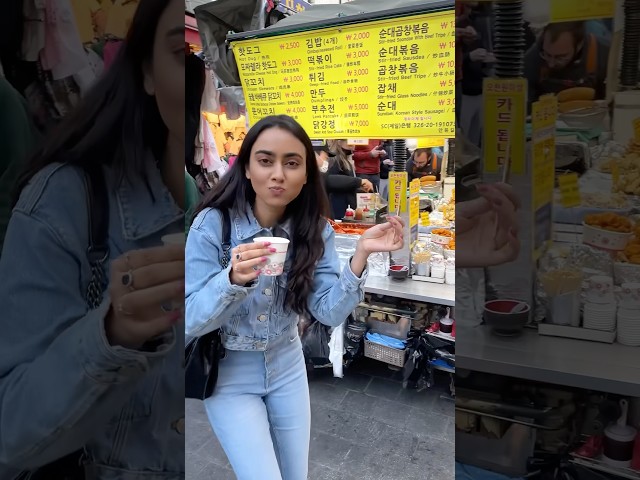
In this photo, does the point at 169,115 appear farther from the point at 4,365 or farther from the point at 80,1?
the point at 4,365

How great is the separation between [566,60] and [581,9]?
74 mm

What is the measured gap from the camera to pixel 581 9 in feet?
2.29

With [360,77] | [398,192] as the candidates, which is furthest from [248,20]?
[398,192]

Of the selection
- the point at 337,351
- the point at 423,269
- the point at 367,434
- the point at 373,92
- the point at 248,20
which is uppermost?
the point at 248,20

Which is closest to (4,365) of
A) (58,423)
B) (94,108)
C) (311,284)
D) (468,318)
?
(58,423)

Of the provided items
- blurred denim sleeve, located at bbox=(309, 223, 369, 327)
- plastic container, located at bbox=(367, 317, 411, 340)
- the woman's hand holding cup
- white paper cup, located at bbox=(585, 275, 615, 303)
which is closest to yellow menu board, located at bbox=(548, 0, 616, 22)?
white paper cup, located at bbox=(585, 275, 615, 303)

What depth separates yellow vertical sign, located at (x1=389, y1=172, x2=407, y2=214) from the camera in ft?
12.4

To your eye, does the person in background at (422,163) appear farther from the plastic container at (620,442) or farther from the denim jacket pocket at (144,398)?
the denim jacket pocket at (144,398)

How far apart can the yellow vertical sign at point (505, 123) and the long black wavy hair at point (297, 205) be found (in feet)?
4.43

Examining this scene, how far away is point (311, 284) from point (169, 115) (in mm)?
1470

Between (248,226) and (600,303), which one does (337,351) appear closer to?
(248,226)

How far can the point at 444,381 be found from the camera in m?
4.22

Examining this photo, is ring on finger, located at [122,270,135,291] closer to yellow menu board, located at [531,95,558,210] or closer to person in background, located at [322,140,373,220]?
yellow menu board, located at [531,95,558,210]

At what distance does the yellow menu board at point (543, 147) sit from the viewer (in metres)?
0.75
